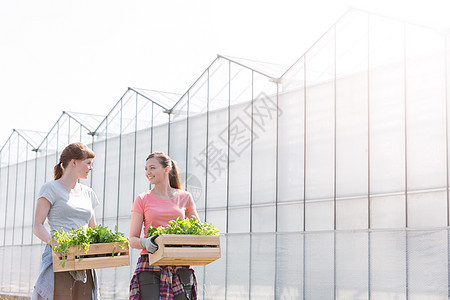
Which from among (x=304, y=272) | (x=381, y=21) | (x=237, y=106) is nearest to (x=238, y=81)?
(x=237, y=106)

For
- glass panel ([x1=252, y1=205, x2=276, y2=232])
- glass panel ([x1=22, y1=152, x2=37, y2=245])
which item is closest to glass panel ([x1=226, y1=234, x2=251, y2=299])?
glass panel ([x1=252, y1=205, x2=276, y2=232])

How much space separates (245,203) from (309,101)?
2303 millimetres

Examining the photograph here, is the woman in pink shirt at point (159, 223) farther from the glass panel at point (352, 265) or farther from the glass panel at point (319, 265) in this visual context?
the glass panel at point (319, 265)

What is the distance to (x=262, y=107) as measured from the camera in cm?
1274

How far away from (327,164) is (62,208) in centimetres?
671

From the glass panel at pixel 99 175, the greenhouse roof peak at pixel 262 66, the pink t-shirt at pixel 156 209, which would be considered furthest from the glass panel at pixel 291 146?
the glass panel at pixel 99 175

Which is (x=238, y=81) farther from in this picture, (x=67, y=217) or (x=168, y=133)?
(x=67, y=217)

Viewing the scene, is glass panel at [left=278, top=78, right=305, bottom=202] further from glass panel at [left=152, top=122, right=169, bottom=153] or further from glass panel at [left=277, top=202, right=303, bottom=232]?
glass panel at [left=152, top=122, right=169, bottom=153]

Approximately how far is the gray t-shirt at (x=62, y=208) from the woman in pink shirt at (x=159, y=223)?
40cm

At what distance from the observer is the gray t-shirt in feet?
16.7

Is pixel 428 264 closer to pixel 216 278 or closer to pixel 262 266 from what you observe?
pixel 262 266

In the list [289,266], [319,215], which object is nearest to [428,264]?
[319,215]

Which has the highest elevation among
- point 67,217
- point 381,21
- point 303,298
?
point 381,21

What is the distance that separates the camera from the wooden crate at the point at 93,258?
15.8ft
